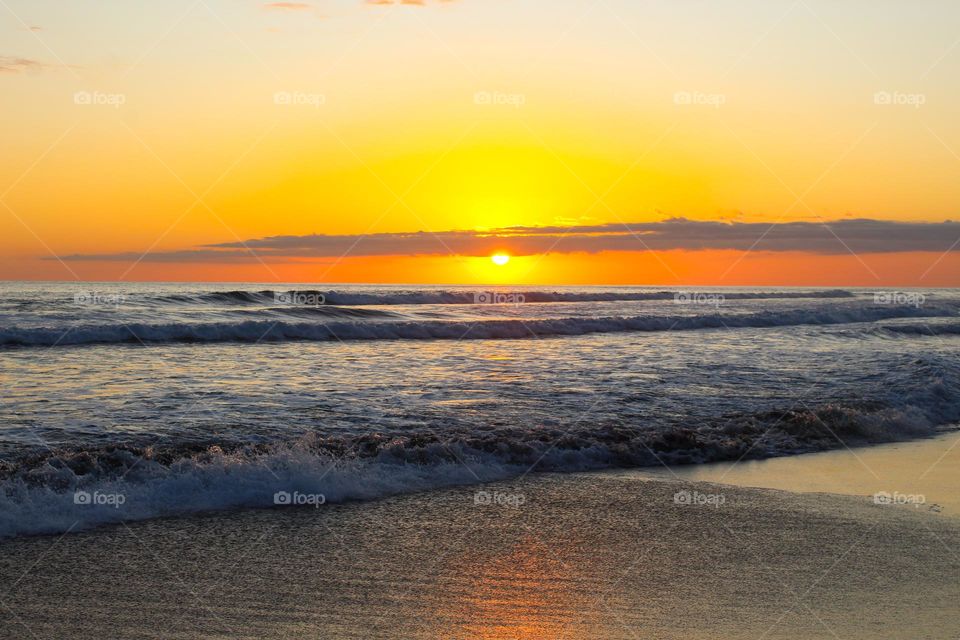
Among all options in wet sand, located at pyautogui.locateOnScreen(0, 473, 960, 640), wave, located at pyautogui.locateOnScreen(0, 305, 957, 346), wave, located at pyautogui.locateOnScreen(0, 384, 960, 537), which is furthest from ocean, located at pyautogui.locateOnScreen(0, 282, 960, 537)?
wet sand, located at pyautogui.locateOnScreen(0, 473, 960, 640)

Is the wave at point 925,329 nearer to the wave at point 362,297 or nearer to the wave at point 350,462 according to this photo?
the wave at point 350,462

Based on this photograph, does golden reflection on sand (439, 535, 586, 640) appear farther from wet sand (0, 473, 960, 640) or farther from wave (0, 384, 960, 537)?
wave (0, 384, 960, 537)

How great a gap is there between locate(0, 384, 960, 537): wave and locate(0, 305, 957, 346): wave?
16960 millimetres

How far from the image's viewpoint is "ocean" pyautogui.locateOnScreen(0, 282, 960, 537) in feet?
28.7

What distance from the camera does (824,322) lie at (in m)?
43.9

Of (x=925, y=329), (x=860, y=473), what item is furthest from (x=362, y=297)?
(x=860, y=473)

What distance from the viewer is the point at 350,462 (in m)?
9.54

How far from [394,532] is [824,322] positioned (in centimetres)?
4175

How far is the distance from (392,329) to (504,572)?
26.8 meters

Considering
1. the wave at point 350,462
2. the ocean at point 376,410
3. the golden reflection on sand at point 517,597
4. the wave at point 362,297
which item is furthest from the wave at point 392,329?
the golden reflection on sand at point 517,597

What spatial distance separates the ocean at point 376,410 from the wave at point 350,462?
3cm

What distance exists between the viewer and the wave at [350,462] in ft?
26.3

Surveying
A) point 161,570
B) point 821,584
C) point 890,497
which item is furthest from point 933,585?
point 161,570

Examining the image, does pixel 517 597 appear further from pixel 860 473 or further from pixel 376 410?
pixel 376 410
